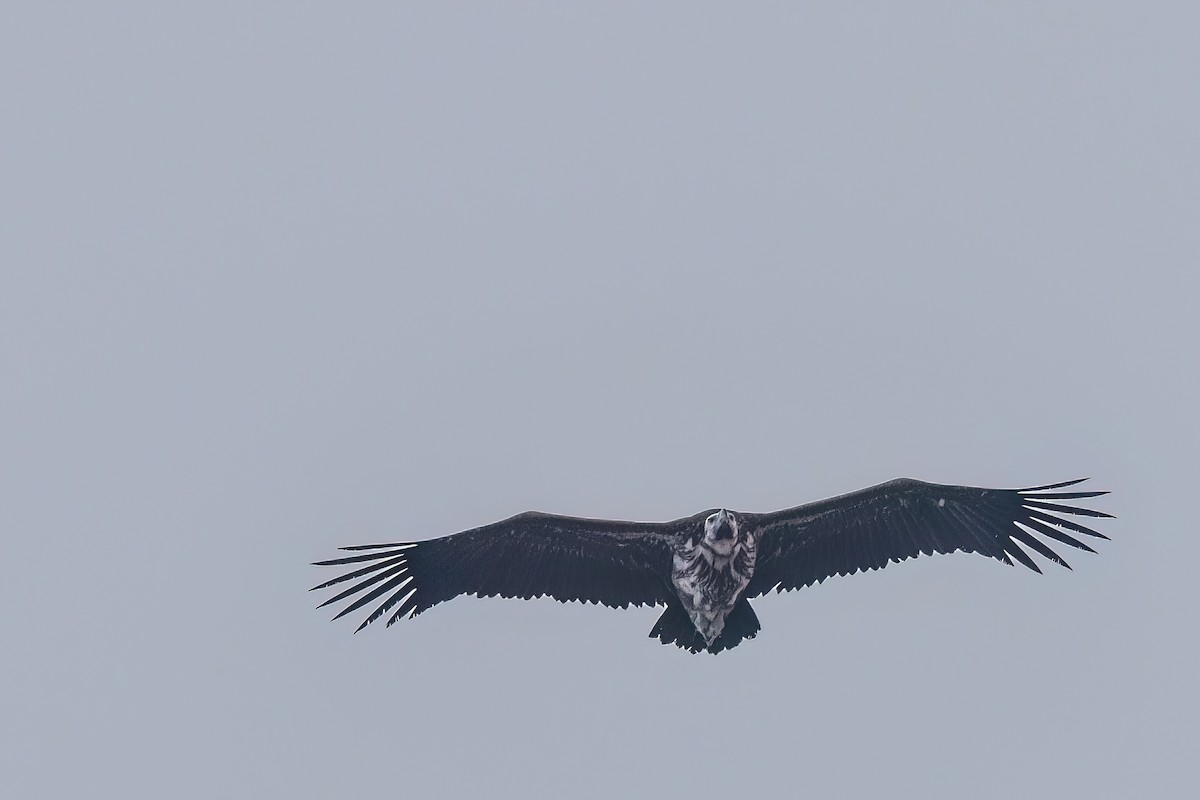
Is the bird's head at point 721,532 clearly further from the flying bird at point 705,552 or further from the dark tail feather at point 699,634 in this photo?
the dark tail feather at point 699,634

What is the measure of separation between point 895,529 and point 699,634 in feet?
10.5

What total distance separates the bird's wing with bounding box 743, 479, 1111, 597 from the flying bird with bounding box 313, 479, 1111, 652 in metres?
0.01

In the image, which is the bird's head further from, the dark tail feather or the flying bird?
the dark tail feather

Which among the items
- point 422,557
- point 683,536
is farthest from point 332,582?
point 683,536

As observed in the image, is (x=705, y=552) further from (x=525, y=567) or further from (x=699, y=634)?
(x=525, y=567)

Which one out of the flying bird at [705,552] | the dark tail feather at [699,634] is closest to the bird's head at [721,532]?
the flying bird at [705,552]

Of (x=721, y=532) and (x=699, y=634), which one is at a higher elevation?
(x=721, y=532)

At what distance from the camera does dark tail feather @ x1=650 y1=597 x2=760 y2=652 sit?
2339 centimetres

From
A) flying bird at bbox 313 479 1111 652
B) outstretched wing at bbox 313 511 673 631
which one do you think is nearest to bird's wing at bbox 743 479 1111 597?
flying bird at bbox 313 479 1111 652

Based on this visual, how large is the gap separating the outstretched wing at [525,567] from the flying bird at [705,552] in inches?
0.6

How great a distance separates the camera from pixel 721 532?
22.9 m

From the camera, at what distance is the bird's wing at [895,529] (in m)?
23.0

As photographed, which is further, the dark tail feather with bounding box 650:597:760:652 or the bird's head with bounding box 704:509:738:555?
the dark tail feather with bounding box 650:597:760:652

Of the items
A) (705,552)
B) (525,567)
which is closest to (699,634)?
(705,552)
